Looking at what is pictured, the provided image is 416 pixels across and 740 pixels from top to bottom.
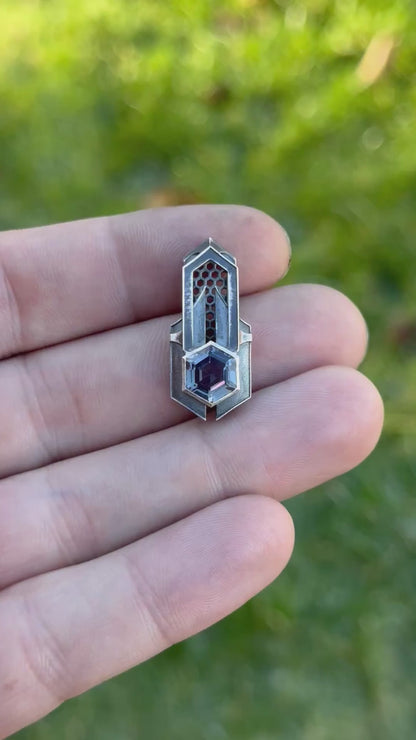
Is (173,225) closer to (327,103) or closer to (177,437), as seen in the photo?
(177,437)

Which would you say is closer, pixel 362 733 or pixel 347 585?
pixel 362 733

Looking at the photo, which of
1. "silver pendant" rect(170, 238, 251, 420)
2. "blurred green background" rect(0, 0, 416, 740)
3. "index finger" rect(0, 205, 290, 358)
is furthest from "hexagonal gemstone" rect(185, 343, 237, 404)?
"blurred green background" rect(0, 0, 416, 740)

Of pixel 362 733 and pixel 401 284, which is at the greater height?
pixel 401 284

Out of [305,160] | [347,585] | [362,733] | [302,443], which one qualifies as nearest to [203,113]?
[305,160]

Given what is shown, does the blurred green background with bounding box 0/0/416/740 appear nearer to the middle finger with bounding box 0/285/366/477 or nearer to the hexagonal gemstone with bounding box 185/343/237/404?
the middle finger with bounding box 0/285/366/477

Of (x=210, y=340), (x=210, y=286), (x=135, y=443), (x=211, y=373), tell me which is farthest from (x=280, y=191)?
(x=135, y=443)

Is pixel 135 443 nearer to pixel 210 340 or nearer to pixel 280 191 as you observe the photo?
pixel 210 340

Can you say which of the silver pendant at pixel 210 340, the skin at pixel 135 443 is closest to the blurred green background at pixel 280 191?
Answer: the skin at pixel 135 443
